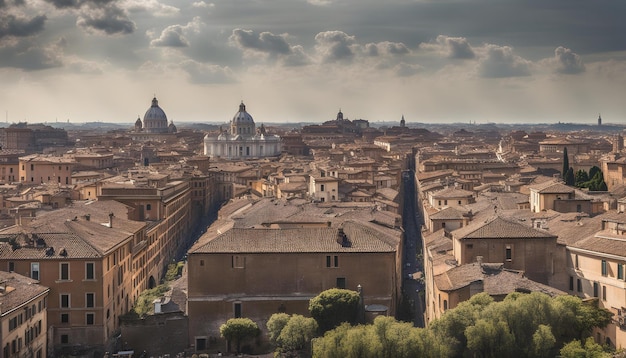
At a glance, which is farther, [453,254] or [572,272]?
[453,254]

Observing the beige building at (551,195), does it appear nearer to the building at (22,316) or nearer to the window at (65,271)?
→ the window at (65,271)

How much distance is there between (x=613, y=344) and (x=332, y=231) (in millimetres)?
12150

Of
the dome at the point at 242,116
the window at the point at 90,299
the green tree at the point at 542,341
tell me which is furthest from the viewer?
the dome at the point at 242,116

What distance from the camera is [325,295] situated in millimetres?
31891

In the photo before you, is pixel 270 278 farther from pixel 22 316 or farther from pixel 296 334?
pixel 22 316

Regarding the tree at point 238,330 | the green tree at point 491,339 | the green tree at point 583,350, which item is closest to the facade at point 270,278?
the tree at point 238,330

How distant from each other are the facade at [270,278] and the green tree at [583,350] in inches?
354

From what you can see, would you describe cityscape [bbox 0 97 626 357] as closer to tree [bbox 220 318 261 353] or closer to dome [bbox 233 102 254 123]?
tree [bbox 220 318 261 353]

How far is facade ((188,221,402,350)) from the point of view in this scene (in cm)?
3381

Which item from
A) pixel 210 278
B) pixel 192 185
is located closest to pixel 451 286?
pixel 210 278

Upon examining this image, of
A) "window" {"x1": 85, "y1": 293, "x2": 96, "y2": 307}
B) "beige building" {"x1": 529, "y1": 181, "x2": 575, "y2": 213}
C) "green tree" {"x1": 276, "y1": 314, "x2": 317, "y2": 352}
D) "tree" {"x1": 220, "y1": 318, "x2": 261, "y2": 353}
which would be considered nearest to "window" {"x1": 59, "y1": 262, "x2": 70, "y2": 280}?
"window" {"x1": 85, "y1": 293, "x2": 96, "y2": 307}

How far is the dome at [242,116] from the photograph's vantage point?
158 metres

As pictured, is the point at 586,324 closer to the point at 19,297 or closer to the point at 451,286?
the point at 451,286

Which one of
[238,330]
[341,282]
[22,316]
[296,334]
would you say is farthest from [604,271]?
[22,316]
